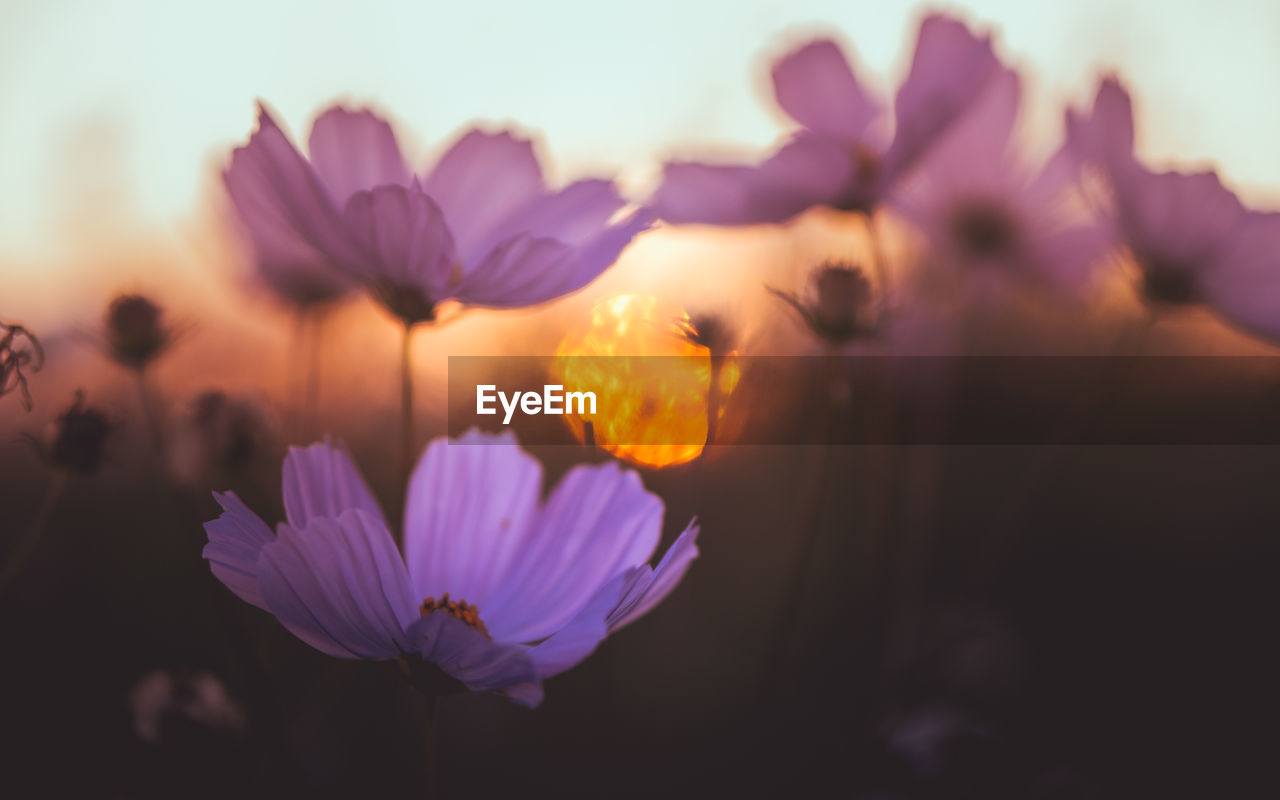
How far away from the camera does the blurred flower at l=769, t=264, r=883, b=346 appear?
421 millimetres

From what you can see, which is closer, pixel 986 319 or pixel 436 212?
pixel 436 212

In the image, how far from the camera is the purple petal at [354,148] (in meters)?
0.39

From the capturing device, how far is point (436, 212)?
0.32 meters

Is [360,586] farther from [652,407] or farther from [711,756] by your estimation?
[711,756]

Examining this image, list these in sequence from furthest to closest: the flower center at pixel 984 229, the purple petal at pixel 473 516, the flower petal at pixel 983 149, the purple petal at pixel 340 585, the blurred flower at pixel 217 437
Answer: the flower center at pixel 984 229 → the flower petal at pixel 983 149 → the blurred flower at pixel 217 437 → the purple petal at pixel 473 516 → the purple petal at pixel 340 585

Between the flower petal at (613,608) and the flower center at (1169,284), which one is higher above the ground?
the flower center at (1169,284)

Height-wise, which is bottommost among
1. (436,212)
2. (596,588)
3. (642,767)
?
(642,767)

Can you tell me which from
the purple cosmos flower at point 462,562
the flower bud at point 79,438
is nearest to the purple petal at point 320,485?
the purple cosmos flower at point 462,562

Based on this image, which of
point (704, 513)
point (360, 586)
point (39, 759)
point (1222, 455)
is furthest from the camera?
point (1222, 455)

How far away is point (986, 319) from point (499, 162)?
101 centimetres

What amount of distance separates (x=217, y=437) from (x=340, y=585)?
0.23 metres

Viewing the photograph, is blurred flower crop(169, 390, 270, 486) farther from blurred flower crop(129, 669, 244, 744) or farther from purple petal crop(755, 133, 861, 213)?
purple petal crop(755, 133, 861, 213)

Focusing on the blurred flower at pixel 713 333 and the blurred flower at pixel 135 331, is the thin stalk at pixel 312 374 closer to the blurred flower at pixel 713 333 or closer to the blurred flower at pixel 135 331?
the blurred flower at pixel 135 331

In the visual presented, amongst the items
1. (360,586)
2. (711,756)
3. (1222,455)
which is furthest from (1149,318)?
(1222,455)
